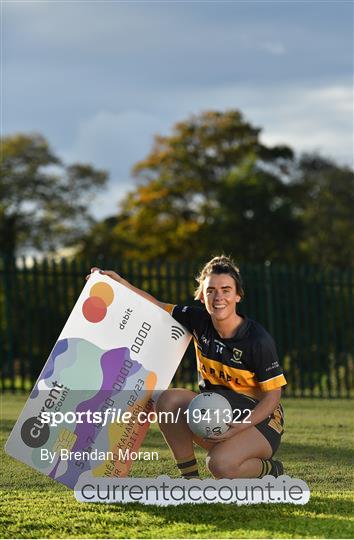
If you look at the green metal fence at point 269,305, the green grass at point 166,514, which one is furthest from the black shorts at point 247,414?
the green metal fence at point 269,305

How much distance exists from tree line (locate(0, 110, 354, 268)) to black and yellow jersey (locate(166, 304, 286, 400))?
3081 centimetres

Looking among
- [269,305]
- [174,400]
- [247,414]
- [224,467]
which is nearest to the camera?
[224,467]

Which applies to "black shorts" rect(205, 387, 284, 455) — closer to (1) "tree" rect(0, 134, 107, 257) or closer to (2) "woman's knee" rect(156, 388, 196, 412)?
(2) "woman's knee" rect(156, 388, 196, 412)

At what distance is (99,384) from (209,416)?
0.83 metres

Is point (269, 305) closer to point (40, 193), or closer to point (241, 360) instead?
point (241, 360)

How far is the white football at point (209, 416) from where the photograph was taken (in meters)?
5.55

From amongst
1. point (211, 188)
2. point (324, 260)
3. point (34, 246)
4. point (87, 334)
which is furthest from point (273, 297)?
point (34, 246)

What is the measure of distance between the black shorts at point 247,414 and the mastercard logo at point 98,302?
909 millimetres

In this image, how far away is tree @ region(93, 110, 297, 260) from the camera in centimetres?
4009

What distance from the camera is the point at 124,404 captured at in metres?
5.98

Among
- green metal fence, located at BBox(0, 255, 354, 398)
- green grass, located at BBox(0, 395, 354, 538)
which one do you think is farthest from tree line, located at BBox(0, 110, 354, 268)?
green grass, located at BBox(0, 395, 354, 538)

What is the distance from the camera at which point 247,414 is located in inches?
225

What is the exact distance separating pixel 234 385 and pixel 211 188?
38.8m

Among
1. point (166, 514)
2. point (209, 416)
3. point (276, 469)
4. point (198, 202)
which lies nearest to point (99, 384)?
point (209, 416)
